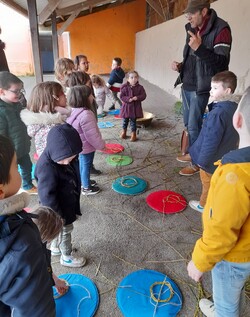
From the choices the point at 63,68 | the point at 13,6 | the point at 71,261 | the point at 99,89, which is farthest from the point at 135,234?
the point at 13,6

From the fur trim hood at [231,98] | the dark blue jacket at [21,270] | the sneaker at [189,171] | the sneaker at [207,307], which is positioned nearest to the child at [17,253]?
the dark blue jacket at [21,270]

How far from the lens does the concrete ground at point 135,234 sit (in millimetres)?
1767

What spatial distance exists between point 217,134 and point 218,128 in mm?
52

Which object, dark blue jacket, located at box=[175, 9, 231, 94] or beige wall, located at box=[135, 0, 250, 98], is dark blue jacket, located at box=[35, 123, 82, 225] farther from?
beige wall, located at box=[135, 0, 250, 98]

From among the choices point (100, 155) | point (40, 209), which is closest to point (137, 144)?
point (100, 155)

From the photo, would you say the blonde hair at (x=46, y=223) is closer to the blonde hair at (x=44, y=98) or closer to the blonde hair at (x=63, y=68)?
the blonde hair at (x=44, y=98)

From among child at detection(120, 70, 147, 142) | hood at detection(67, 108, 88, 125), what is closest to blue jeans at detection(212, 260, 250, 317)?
hood at detection(67, 108, 88, 125)

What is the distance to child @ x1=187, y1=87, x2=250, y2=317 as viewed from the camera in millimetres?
892

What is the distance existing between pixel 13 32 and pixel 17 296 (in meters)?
16.4

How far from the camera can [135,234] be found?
2227 millimetres

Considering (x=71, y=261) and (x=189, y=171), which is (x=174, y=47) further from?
(x=71, y=261)

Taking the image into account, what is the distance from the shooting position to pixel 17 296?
84cm

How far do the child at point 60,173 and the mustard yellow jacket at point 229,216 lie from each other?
2.96 feet

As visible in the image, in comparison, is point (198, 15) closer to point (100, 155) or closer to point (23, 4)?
point (100, 155)
